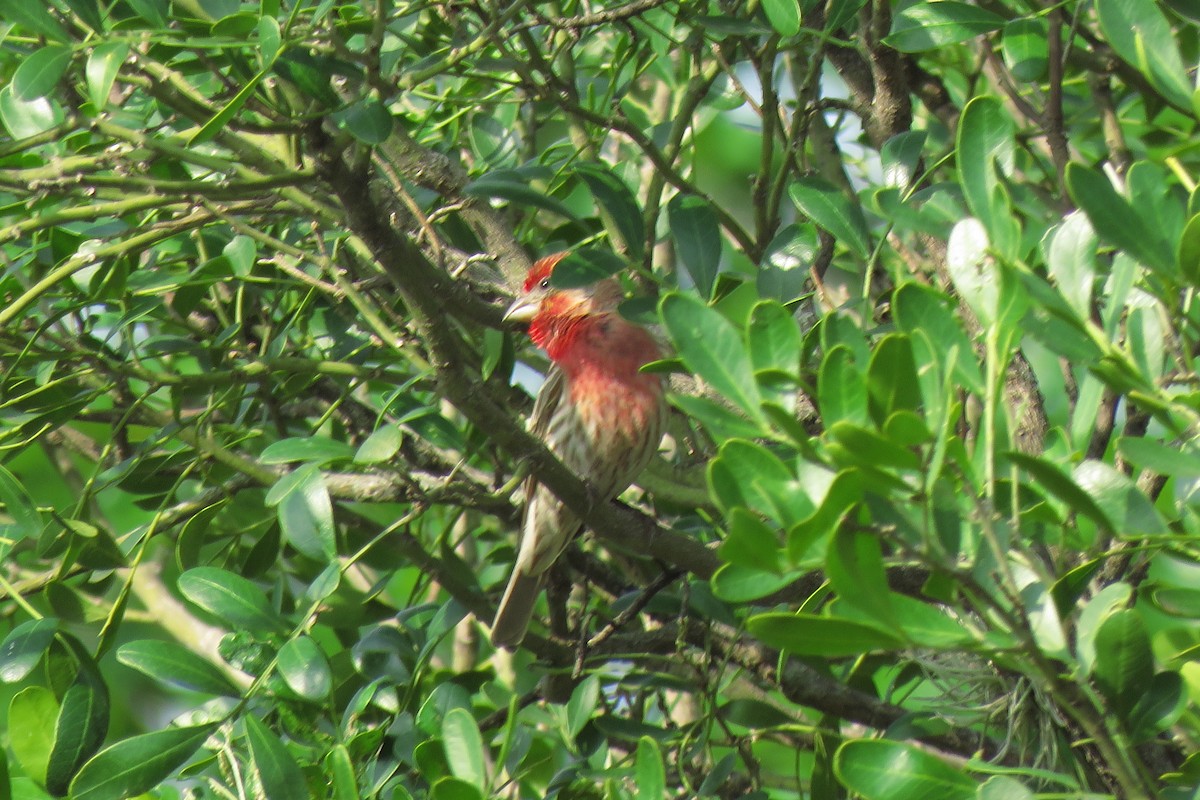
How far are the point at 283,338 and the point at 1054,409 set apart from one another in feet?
9.03

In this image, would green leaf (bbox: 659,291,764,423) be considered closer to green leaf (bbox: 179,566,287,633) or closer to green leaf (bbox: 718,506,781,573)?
green leaf (bbox: 718,506,781,573)

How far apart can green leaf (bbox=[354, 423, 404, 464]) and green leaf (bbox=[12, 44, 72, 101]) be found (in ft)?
2.40

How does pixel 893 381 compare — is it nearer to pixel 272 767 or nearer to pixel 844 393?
pixel 844 393

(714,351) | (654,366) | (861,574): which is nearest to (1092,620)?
(861,574)

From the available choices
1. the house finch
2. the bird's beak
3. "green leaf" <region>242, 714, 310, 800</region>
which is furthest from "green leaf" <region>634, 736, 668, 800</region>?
the house finch

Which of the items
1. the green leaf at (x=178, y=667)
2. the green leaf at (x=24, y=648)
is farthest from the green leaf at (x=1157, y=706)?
the green leaf at (x=24, y=648)

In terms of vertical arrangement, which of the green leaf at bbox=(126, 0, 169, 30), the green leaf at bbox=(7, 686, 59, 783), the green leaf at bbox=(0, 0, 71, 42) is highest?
the green leaf at bbox=(0, 0, 71, 42)

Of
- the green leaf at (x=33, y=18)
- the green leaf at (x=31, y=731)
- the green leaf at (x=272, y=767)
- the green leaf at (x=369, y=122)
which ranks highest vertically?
the green leaf at (x=33, y=18)

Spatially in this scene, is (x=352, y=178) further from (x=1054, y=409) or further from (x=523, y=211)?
(x=1054, y=409)

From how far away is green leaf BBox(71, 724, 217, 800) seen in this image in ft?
6.59

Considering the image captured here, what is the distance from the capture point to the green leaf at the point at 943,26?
2.46m

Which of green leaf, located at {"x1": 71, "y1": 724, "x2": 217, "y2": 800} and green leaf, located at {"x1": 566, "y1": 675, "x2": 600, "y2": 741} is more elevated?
green leaf, located at {"x1": 71, "y1": 724, "x2": 217, "y2": 800}

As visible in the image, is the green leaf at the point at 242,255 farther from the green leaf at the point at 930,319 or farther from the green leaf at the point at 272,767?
the green leaf at the point at 930,319

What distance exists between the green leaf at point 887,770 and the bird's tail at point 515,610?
1634 mm
